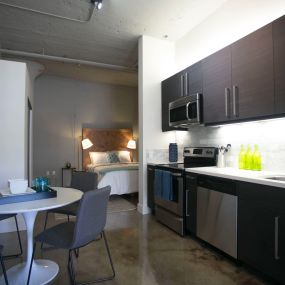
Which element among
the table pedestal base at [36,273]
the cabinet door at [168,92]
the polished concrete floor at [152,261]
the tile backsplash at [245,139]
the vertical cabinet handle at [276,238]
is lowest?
the polished concrete floor at [152,261]

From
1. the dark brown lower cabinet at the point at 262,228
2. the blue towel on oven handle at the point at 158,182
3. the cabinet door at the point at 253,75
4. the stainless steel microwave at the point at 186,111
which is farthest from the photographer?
the blue towel on oven handle at the point at 158,182

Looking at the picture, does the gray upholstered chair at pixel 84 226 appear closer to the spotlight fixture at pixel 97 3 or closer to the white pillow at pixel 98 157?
the spotlight fixture at pixel 97 3

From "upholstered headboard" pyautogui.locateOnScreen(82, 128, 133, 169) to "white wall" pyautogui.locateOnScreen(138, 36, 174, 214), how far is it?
8.79 ft

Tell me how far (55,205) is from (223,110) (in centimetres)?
200

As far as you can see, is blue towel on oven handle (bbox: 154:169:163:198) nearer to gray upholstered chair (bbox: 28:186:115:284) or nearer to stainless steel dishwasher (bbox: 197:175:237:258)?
stainless steel dishwasher (bbox: 197:175:237:258)

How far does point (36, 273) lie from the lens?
6.42ft

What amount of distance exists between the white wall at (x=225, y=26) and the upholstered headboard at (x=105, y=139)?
10.0ft

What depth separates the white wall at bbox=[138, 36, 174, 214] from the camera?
12.6ft

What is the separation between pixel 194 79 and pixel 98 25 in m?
1.74

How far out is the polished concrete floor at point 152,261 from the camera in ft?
6.44

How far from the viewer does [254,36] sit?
2.24 m

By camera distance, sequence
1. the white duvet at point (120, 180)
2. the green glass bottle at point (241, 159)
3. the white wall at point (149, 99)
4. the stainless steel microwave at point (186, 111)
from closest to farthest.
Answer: the green glass bottle at point (241, 159)
the stainless steel microwave at point (186, 111)
the white wall at point (149, 99)
the white duvet at point (120, 180)

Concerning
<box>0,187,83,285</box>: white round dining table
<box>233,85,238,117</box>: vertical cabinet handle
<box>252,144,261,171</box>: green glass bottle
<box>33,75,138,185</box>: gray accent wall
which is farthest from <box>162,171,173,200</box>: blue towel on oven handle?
<box>33,75,138,185</box>: gray accent wall

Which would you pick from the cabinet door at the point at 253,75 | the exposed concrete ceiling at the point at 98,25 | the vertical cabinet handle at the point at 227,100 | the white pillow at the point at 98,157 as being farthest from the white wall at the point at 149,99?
the white pillow at the point at 98,157
